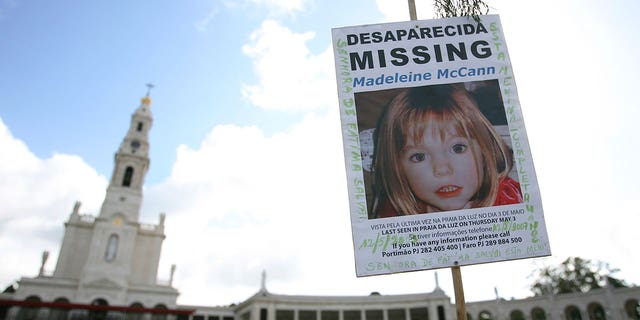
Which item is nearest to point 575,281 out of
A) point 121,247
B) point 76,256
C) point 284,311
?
point 284,311

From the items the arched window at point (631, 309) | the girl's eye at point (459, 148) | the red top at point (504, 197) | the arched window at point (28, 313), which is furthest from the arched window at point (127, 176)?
the arched window at point (631, 309)

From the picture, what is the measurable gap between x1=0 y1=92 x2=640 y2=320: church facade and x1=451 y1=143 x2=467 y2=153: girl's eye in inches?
1431

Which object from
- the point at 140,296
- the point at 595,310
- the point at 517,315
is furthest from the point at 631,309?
the point at 140,296

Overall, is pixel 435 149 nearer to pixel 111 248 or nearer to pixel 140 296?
pixel 140 296

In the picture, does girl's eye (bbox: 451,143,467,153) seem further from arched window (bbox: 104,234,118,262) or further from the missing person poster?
arched window (bbox: 104,234,118,262)

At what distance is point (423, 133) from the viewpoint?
8.29 meters

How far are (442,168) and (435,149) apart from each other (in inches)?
16.5

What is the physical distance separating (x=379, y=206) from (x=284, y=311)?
41241 mm

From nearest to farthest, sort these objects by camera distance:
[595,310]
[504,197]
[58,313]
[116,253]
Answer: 1. [504,197]
2. [58,313]
3. [116,253]
4. [595,310]

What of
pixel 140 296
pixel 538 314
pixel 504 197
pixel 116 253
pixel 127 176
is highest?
pixel 127 176

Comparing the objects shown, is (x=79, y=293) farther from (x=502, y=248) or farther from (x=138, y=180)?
(x=502, y=248)

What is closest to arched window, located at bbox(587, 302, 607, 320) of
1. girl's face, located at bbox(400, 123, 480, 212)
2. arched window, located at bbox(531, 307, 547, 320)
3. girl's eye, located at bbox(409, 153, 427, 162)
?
arched window, located at bbox(531, 307, 547, 320)

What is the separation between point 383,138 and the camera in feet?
27.3

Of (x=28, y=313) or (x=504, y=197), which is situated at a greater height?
(x=28, y=313)
